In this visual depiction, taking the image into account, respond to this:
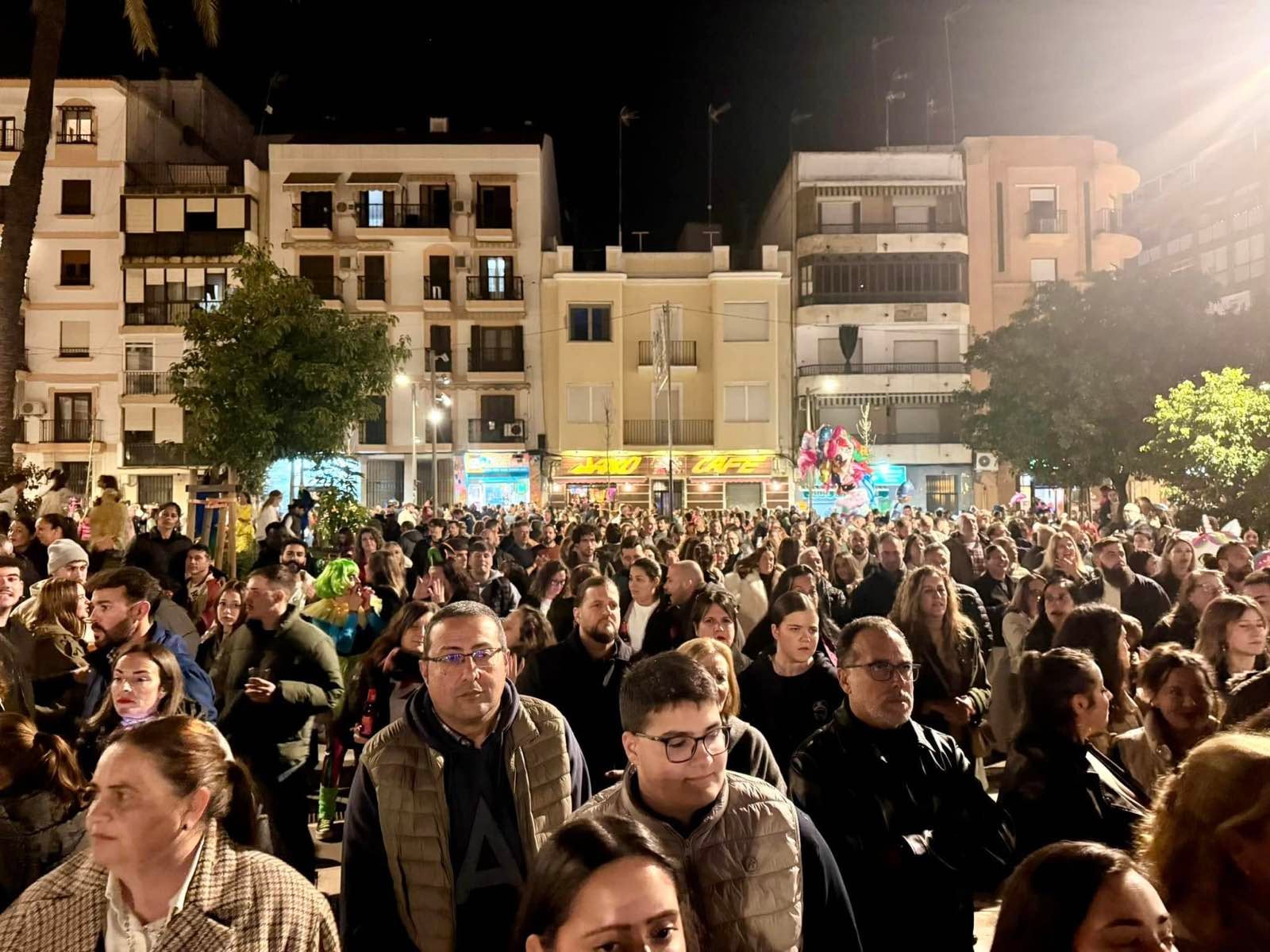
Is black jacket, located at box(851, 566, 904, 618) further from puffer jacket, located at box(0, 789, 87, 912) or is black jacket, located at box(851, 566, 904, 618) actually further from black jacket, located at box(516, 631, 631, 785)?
puffer jacket, located at box(0, 789, 87, 912)

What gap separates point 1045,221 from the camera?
44906 millimetres

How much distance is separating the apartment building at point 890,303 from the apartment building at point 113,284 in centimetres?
2221

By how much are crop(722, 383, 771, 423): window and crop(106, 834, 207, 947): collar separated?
138 ft

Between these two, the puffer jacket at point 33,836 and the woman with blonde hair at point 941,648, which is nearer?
the puffer jacket at point 33,836

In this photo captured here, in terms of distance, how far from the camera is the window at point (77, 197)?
42.5m

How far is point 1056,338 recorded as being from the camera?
35906 mm

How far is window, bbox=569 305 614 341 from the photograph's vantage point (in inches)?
1724

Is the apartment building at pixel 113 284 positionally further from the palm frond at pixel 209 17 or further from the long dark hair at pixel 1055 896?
the long dark hair at pixel 1055 896

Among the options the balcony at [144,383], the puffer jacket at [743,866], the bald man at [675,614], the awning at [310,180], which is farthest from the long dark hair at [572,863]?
the balcony at [144,383]

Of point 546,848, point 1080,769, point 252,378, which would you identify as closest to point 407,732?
point 546,848

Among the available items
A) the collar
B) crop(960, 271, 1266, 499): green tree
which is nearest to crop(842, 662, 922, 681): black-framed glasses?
the collar

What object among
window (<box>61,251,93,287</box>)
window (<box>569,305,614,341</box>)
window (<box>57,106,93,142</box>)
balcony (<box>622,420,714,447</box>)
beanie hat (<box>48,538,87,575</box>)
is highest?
window (<box>57,106,93,142</box>)

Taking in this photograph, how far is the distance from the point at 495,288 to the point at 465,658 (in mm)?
41841

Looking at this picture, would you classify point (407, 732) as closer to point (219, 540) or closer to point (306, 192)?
point (219, 540)
